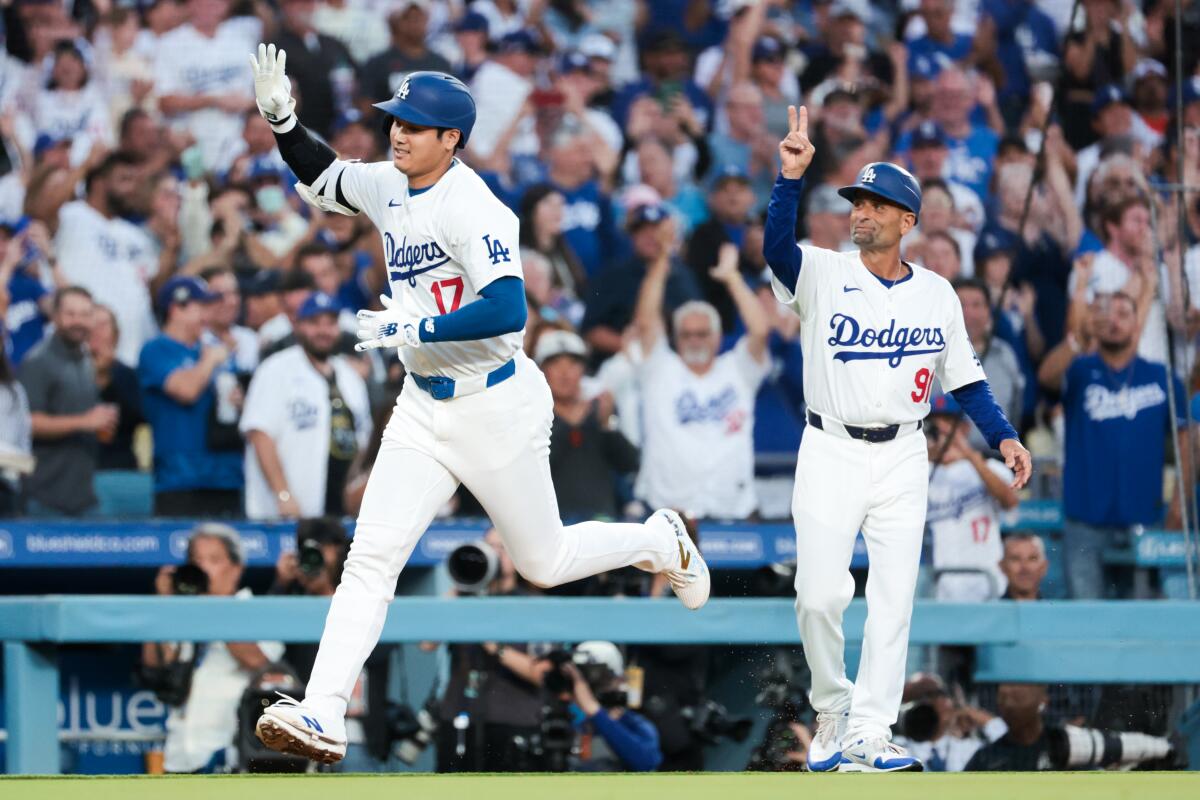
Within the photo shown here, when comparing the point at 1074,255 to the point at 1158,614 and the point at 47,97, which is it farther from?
the point at 47,97

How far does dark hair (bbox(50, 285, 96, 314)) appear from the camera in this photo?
28.8 ft

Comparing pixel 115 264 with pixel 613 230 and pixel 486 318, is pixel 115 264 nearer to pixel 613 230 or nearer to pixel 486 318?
pixel 613 230

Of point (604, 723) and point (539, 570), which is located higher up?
point (539, 570)

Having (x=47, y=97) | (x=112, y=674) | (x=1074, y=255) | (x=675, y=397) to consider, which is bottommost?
(x=112, y=674)

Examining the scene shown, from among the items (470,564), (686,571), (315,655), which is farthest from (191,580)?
(686,571)

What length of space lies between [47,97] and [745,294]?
3903 mm

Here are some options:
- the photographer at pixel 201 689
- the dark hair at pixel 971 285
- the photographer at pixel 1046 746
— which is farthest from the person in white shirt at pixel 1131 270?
A: the photographer at pixel 201 689

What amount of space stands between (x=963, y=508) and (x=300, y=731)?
4369 millimetres

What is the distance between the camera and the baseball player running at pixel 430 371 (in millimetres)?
4730

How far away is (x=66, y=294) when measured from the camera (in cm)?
880

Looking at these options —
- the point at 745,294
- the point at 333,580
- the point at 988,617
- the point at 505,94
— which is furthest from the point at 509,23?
the point at 988,617

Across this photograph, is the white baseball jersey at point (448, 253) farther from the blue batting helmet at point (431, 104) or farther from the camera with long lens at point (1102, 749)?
the camera with long lens at point (1102, 749)

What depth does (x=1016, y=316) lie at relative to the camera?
9.23m

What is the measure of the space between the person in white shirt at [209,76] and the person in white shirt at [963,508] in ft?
13.5
